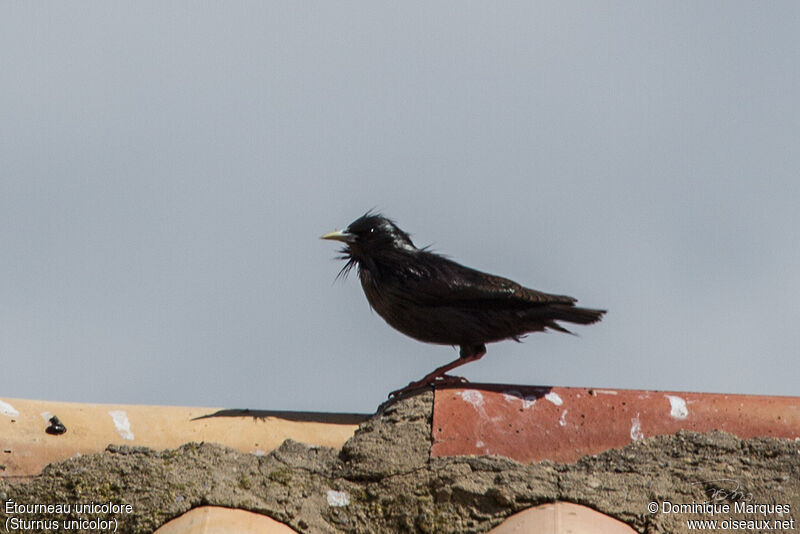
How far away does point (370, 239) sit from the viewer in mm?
7078

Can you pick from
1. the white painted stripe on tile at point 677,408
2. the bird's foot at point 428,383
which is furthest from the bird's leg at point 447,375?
the white painted stripe on tile at point 677,408

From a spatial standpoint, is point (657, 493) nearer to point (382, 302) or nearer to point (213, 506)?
point (213, 506)

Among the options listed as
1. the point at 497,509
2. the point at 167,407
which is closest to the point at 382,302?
the point at 167,407

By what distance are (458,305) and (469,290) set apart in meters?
0.10

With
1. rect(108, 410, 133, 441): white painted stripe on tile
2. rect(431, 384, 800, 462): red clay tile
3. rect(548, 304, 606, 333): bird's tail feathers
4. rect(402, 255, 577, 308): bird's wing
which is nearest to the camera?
rect(431, 384, 800, 462): red clay tile

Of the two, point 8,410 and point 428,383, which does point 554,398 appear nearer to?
point 428,383

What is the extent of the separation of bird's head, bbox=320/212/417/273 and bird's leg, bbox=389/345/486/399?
24.8 inches

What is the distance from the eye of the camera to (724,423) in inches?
206

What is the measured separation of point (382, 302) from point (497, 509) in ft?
7.35

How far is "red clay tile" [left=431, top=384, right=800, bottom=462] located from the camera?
16.8 ft

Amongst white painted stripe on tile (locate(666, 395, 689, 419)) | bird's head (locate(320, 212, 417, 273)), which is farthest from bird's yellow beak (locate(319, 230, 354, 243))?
white painted stripe on tile (locate(666, 395, 689, 419))

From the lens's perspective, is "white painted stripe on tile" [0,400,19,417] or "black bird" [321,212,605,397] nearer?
"white painted stripe on tile" [0,400,19,417]

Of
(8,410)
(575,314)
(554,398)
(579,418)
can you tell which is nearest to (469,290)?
(575,314)

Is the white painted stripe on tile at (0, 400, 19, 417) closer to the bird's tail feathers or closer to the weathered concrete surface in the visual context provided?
the weathered concrete surface
